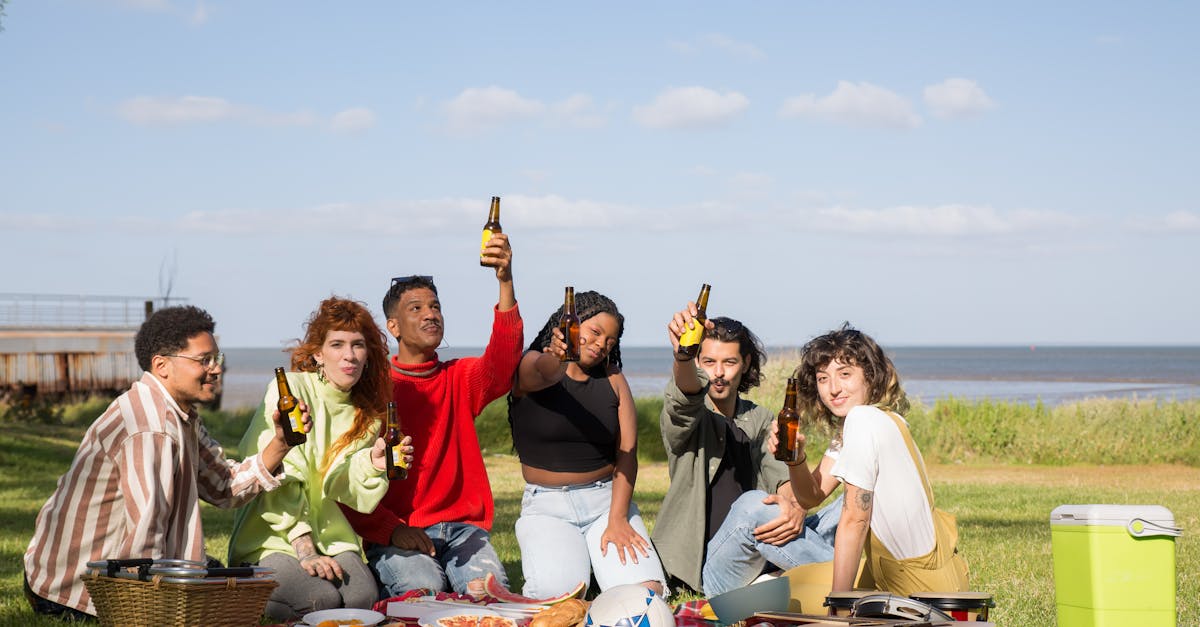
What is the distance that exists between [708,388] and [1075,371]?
96.7 metres

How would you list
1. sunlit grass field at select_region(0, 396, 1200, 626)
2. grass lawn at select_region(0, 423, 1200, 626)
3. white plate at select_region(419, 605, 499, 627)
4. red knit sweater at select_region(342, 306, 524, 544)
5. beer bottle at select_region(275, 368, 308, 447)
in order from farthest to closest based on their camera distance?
sunlit grass field at select_region(0, 396, 1200, 626)
grass lawn at select_region(0, 423, 1200, 626)
red knit sweater at select_region(342, 306, 524, 544)
white plate at select_region(419, 605, 499, 627)
beer bottle at select_region(275, 368, 308, 447)

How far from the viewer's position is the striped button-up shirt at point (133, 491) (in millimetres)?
5148

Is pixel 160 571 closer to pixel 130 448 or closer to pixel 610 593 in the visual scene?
pixel 130 448

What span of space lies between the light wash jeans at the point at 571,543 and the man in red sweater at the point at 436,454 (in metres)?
0.23

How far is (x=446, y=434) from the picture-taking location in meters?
6.83

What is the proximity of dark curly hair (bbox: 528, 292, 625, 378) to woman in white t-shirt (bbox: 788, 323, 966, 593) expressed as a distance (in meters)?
1.51

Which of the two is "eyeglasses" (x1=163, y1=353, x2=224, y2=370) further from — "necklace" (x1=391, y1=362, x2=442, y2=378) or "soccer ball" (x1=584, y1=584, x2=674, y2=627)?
"soccer ball" (x1=584, y1=584, x2=674, y2=627)

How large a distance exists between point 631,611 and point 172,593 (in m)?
1.85

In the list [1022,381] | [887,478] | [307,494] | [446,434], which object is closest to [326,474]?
[307,494]

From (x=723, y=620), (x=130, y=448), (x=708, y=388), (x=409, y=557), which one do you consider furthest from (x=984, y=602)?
(x=130, y=448)

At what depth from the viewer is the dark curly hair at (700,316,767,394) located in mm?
6934

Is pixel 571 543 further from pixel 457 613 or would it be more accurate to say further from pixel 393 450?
pixel 393 450

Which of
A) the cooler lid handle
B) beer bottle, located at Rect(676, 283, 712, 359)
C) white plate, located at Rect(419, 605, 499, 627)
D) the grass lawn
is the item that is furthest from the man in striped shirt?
the cooler lid handle

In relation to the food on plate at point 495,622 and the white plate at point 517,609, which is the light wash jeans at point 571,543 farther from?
the food on plate at point 495,622
